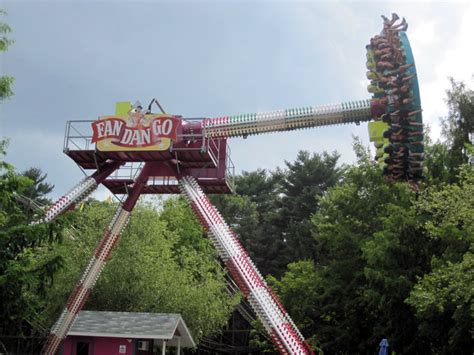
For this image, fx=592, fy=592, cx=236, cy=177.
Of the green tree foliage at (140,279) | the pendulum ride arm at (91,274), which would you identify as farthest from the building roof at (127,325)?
the green tree foliage at (140,279)

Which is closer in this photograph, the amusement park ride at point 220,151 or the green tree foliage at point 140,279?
the amusement park ride at point 220,151

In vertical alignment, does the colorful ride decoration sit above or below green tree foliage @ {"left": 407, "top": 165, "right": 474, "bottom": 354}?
above

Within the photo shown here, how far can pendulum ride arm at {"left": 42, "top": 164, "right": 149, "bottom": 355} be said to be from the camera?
20.4 metres

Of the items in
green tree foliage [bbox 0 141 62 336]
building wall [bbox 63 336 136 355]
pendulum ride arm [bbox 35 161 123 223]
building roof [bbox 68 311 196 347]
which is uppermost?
pendulum ride arm [bbox 35 161 123 223]

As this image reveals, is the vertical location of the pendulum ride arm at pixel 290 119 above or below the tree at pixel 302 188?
below

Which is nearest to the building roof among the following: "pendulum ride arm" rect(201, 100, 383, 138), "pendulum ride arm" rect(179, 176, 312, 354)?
"pendulum ride arm" rect(179, 176, 312, 354)

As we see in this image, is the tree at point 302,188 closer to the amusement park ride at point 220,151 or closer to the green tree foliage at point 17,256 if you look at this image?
the amusement park ride at point 220,151

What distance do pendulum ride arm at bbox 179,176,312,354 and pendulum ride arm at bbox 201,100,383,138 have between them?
2.39m

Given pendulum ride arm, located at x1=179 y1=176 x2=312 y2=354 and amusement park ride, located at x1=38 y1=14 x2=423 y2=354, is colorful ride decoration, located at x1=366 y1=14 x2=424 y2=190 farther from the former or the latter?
pendulum ride arm, located at x1=179 y1=176 x2=312 y2=354

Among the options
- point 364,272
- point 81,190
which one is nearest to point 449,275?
point 364,272

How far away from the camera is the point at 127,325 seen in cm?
2117

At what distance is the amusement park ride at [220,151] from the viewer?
1697cm

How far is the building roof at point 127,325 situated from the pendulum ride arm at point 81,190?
14.5 ft

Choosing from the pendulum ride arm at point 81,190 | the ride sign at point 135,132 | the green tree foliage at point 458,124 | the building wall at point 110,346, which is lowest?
the building wall at point 110,346
